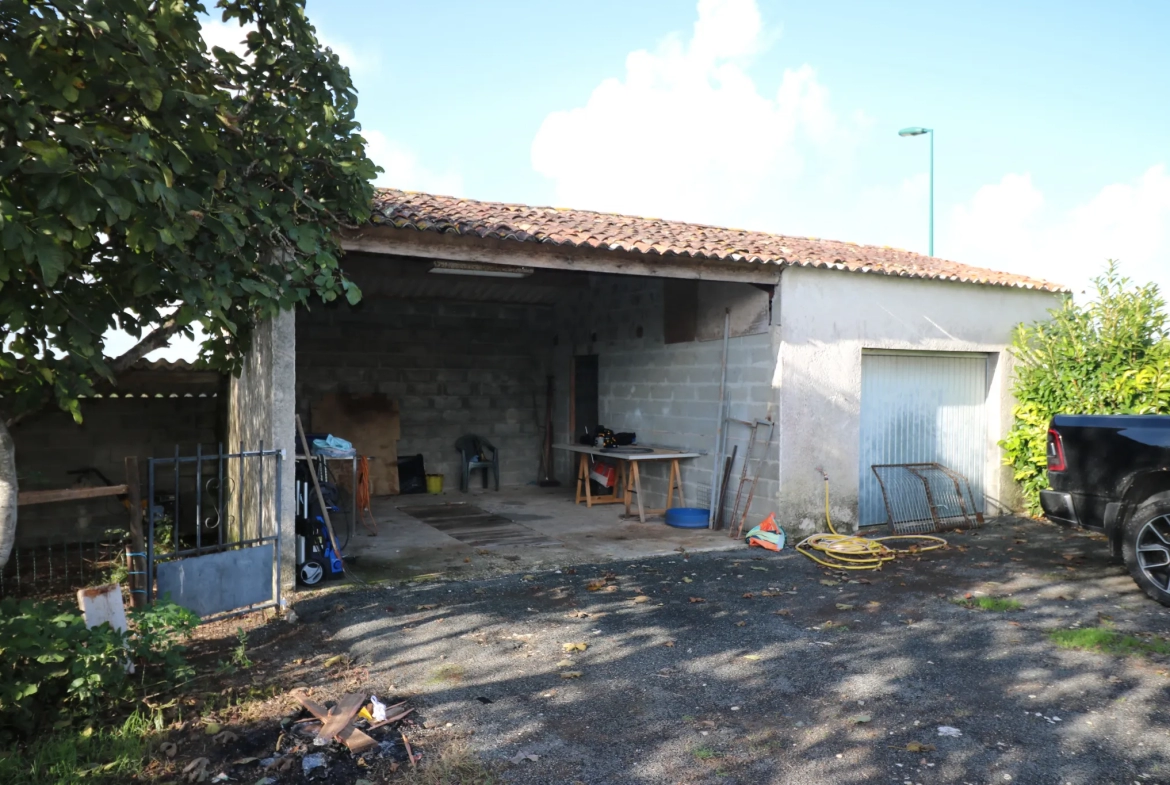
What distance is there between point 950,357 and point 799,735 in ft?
24.2

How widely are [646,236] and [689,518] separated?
10.7 feet

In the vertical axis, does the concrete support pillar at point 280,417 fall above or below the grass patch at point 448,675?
above

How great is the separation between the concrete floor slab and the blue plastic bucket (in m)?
0.13

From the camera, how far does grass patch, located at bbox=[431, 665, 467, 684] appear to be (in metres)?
4.64

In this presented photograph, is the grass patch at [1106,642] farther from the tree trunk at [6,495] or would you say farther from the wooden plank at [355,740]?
the tree trunk at [6,495]

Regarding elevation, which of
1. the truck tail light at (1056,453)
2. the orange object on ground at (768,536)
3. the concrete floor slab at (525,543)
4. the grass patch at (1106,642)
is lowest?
the grass patch at (1106,642)

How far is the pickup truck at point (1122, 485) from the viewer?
6.22 m

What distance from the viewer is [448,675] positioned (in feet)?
15.5

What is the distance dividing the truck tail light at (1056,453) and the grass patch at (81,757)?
6.68 m

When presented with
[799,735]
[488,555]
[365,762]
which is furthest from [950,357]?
[365,762]

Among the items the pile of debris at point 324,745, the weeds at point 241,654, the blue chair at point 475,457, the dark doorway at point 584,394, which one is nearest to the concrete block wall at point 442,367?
the blue chair at point 475,457

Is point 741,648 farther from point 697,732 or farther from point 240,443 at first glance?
point 240,443

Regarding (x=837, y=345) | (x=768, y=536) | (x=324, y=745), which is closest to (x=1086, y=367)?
(x=837, y=345)

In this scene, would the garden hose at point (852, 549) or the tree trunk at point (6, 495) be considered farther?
the garden hose at point (852, 549)
